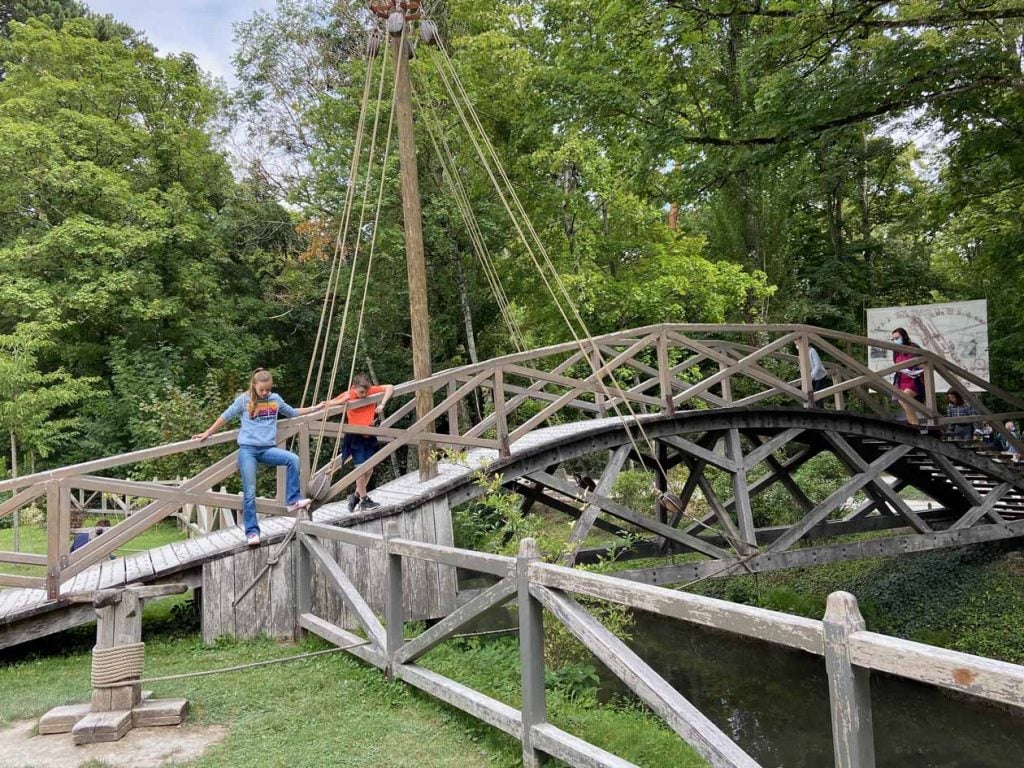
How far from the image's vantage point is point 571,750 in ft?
10.9

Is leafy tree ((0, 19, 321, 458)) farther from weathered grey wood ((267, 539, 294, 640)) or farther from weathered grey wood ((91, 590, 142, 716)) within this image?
weathered grey wood ((91, 590, 142, 716))

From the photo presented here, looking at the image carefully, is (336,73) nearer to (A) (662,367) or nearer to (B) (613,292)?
(B) (613,292)

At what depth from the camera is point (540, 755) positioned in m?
3.64

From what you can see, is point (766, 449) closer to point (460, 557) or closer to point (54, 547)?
point (460, 557)

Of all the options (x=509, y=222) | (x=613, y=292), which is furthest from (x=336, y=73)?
(x=613, y=292)

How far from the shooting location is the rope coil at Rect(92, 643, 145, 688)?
437 centimetres

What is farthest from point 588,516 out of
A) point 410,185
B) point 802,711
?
point 410,185

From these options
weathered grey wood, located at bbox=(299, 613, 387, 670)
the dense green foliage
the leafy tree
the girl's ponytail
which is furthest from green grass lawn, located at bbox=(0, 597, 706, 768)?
the leafy tree

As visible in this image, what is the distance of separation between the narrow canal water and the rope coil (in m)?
5.04

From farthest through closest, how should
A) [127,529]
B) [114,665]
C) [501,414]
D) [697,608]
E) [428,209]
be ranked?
[428,209], [501,414], [127,529], [114,665], [697,608]

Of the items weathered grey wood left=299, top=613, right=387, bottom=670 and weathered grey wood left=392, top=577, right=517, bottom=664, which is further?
weathered grey wood left=299, top=613, right=387, bottom=670

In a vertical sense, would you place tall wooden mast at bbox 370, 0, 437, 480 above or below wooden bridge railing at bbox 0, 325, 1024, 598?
above

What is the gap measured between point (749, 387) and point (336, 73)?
48.4 ft

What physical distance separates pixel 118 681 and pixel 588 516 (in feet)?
15.8
